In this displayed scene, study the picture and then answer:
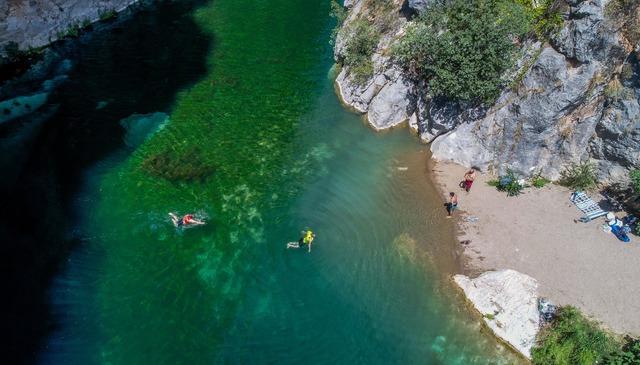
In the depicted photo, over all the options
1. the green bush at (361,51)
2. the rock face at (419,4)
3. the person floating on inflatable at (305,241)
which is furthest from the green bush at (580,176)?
the person floating on inflatable at (305,241)

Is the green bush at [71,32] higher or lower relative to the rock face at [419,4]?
lower

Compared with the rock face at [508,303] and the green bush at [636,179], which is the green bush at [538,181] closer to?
the green bush at [636,179]

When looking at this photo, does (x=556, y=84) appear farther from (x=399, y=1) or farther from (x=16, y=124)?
(x=16, y=124)

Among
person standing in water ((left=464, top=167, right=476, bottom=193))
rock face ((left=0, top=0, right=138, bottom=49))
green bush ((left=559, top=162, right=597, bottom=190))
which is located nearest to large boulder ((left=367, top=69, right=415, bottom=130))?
person standing in water ((left=464, top=167, right=476, bottom=193))

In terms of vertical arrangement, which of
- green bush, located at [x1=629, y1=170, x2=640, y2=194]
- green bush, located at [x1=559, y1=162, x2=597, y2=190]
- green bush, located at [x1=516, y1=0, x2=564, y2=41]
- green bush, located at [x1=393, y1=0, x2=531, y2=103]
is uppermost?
green bush, located at [x1=516, y1=0, x2=564, y2=41]

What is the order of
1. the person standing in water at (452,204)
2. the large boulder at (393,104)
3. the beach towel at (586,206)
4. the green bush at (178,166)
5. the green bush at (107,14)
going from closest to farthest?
the beach towel at (586,206) → the person standing in water at (452,204) → the green bush at (178,166) → the large boulder at (393,104) → the green bush at (107,14)

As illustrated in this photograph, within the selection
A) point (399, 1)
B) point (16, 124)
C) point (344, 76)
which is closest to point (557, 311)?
point (344, 76)

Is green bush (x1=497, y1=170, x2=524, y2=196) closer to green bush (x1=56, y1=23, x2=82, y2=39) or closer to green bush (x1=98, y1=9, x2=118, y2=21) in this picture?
green bush (x1=56, y1=23, x2=82, y2=39)
